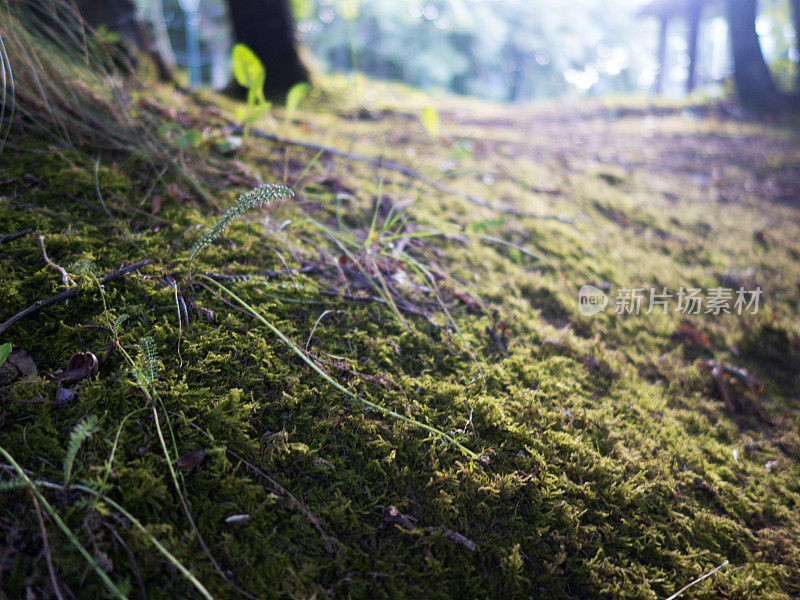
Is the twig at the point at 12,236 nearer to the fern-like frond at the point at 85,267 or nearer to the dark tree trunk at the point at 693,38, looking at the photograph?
the fern-like frond at the point at 85,267

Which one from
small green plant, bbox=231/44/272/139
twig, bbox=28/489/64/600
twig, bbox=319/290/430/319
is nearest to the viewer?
twig, bbox=28/489/64/600

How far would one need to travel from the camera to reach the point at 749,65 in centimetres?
796

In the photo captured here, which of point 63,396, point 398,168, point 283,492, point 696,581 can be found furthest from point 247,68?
point 696,581

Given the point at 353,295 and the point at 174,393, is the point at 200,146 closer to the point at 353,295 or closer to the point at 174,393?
the point at 353,295

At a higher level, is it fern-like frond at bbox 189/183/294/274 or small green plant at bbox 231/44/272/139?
small green plant at bbox 231/44/272/139

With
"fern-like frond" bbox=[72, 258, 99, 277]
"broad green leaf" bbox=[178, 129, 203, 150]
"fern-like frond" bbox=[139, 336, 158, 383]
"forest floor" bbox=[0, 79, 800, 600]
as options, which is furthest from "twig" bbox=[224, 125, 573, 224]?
"fern-like frond" bbox=[139, 336, 158, 383]

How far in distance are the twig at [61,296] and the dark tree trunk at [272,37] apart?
3071mm

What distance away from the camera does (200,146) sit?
221cm

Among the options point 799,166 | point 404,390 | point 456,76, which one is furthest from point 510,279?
point 456,76

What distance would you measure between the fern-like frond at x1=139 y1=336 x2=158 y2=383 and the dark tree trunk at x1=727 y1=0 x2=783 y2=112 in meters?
10.2

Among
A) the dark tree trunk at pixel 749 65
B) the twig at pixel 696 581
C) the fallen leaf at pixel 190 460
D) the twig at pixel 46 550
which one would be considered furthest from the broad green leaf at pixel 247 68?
the dark tree trunk at pixel 749 65

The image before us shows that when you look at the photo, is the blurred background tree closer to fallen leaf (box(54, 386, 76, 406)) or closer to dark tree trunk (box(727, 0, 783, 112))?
dark tree trunk (box(727, 0, 783, 112))

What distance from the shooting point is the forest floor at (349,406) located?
3.18 ft

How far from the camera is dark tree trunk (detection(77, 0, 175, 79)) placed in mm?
3197
